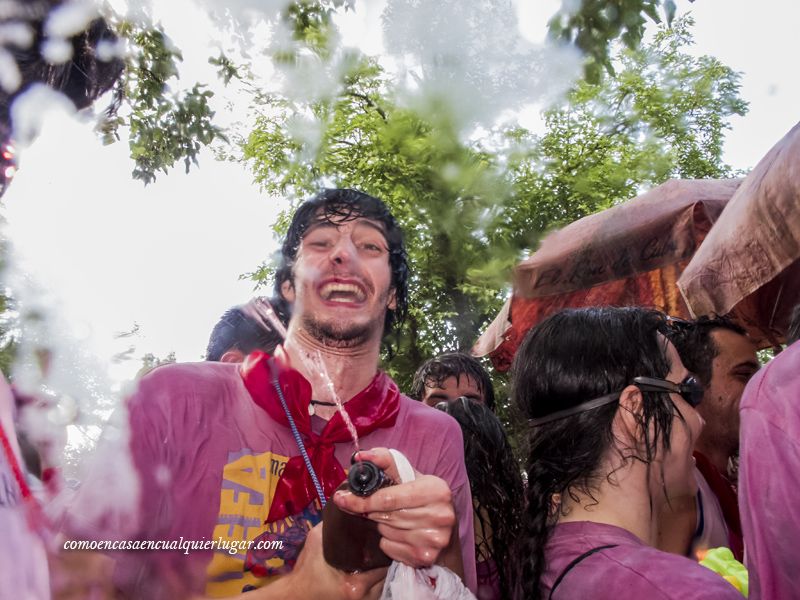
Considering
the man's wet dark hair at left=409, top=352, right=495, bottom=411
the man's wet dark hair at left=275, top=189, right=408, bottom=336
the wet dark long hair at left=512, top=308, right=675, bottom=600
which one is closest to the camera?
the wet dark long hair at left=512, top=308, right=675, bottom=600

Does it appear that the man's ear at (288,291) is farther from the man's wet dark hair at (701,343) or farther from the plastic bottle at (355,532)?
the man's wet dark hair at (701,343)

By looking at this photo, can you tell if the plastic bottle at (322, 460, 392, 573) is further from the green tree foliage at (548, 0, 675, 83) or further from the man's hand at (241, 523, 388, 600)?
the green tree foliage at (548, 0, 675, 83)

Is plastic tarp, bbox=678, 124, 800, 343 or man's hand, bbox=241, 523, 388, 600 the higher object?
plastic tarp, bbox=678, 124, 800, 343

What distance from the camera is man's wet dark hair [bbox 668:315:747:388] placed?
306 centimetres

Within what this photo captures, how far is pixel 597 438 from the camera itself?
70.7 inches

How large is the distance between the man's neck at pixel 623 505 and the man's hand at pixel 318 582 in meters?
0.66

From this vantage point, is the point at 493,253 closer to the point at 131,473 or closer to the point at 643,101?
the point at 643,101

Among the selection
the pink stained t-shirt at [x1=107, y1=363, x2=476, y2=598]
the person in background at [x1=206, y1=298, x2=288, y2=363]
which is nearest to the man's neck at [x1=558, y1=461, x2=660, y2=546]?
the pink stained t-shirt at [x1=107, y1=363, x2=476, y2=598]

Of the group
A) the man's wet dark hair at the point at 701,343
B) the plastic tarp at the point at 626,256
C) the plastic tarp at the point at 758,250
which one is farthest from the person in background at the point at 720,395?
the plastic tarp at the point at 626,256

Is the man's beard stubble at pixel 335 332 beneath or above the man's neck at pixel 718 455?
above

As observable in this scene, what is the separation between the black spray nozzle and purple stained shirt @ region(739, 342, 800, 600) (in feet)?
2.35

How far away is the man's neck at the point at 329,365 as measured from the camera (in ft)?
5.90

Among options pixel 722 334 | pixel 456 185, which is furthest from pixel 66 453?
pixel 456 185

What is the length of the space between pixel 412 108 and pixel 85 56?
178 inches
